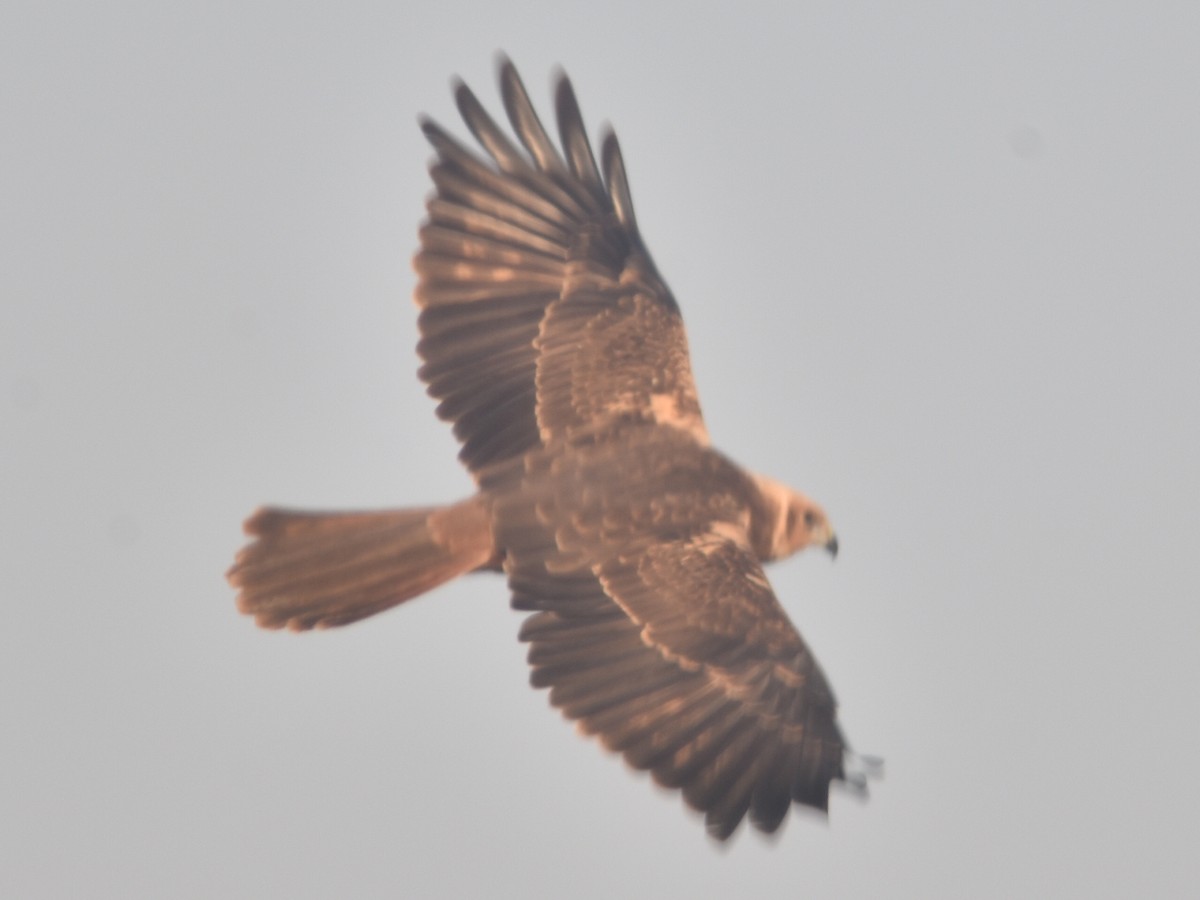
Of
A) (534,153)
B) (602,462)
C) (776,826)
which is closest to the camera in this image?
(776,826)

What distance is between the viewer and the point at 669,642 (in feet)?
34.6

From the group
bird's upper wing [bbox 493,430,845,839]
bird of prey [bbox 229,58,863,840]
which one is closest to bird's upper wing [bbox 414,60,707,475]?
bird of prey [bbox 229,58,863,840]

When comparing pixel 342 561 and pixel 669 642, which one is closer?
pixel 669 642

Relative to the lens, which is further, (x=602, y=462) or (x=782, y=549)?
(x=782, y=549)

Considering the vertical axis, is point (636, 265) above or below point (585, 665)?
above

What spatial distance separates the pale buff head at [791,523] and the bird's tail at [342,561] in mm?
1741

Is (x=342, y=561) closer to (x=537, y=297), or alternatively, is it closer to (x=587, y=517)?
(x=587, y=517)

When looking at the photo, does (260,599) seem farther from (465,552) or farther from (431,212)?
(431,212)

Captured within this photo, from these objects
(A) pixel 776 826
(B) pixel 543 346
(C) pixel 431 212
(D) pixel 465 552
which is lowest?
(A) pixel 776 826

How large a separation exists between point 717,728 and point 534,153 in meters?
3.37

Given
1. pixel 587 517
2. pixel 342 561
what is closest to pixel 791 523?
pixel 587 517

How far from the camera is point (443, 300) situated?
11633 mm

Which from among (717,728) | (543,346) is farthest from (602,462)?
(717,728)

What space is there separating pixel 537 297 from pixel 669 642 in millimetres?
2175
